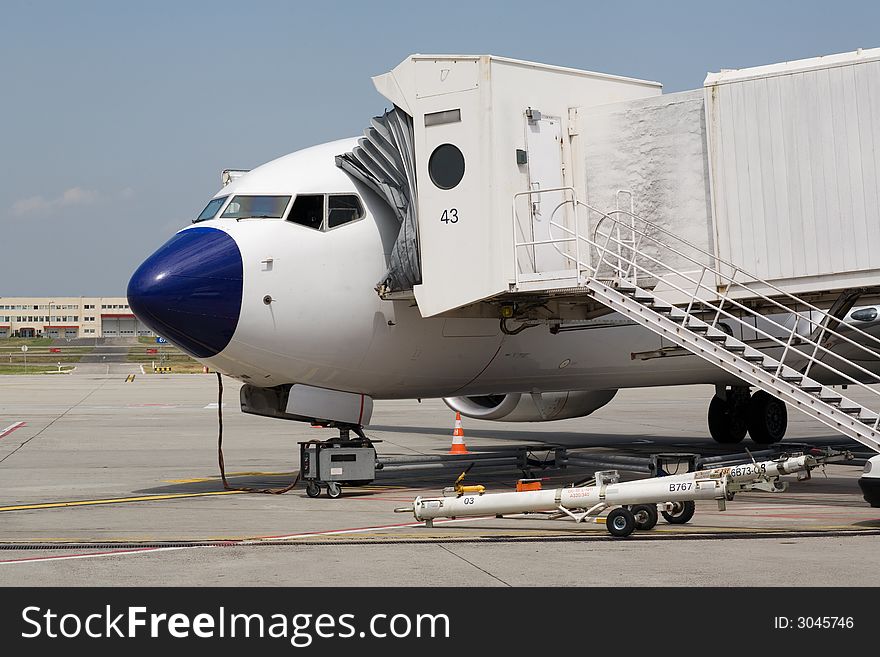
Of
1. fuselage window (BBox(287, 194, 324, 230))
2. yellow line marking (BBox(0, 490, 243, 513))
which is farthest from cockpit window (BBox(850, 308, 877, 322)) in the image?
yellow line marking (BBox(0, 490, 243, 513))

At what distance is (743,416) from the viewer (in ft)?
75.4

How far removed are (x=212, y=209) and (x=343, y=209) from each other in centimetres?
172

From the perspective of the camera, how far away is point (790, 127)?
42.1 ft

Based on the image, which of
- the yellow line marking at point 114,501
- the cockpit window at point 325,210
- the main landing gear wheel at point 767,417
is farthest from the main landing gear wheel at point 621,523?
the main landing gear wheel at point 767,417

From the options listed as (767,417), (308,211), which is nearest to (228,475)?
(308,211)

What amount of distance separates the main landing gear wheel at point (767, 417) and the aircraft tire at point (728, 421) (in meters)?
0.18

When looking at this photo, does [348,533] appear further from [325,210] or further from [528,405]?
A: [528,405]

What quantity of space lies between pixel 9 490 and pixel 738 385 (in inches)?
534

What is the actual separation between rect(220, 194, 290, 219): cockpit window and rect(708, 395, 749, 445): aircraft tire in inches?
493

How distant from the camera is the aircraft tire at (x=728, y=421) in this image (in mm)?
22984

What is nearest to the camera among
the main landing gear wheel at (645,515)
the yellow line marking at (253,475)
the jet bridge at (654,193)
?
the main landing gear wheel at (645,515)

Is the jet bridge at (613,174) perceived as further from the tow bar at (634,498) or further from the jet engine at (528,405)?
the jet engine at (528,405)

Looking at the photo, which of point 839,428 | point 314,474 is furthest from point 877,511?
point 314,474
